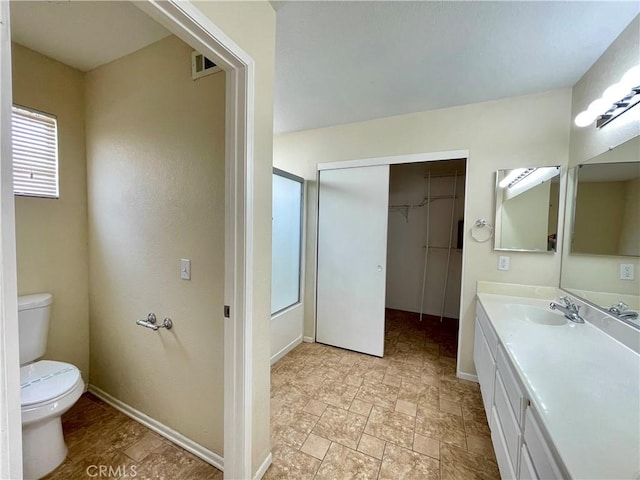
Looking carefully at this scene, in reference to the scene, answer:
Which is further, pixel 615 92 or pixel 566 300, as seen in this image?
pixel 566 300

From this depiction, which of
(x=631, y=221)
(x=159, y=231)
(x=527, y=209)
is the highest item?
(x=527, y=209)

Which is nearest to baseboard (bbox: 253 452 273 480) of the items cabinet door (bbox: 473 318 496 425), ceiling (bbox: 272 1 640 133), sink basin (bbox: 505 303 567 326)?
cabinet door (bbox: 473 318 496 425)

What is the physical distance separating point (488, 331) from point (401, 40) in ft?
6.21

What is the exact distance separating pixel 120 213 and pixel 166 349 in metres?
0.95

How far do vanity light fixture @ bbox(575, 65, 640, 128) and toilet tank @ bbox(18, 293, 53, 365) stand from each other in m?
3.63

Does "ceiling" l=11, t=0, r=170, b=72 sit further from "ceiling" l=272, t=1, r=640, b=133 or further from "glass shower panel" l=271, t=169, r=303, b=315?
"glass shower panel" l=271, t=169, r=303, b=315

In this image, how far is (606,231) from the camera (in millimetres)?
1597

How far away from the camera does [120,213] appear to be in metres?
1.72

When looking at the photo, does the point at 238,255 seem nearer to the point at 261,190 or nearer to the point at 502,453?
the point at 261,190

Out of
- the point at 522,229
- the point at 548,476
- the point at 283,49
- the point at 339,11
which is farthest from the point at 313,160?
the point at 548,476

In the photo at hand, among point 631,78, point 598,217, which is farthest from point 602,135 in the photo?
point 598,217

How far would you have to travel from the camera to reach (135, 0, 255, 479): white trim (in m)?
1.16

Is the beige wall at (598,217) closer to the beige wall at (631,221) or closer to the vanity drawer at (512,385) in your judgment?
the beige wall at (631,221)

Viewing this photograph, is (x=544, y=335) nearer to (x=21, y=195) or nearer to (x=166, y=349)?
(x=166, y=349)
